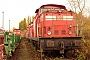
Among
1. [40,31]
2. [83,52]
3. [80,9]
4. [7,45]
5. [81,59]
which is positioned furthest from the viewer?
[80,9]

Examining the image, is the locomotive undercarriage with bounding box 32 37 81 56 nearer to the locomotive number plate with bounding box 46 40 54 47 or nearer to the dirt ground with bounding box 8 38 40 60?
the locomotive number plate with bounding box 46 40 54 47

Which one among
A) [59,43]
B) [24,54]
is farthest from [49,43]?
[24,54]

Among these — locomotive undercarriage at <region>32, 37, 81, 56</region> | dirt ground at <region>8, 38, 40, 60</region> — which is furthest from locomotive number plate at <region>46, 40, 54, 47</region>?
dirt ground at <region>8, 38, 40, 60</region>

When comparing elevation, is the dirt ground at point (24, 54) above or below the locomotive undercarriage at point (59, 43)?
below

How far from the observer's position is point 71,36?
10.5 m

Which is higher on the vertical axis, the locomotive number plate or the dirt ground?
the locomotive number plate

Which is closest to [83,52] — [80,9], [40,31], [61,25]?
[61,25]

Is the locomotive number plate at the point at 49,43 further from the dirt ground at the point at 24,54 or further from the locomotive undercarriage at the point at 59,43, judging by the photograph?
the dirt ground at the point at 24,54

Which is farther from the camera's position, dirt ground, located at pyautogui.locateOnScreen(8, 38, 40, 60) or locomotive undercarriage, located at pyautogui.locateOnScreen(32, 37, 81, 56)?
dirt ground, located at pyautogui.locateOnScreen(8, 38, 40, 60)

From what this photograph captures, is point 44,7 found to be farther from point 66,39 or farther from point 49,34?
point 66,39

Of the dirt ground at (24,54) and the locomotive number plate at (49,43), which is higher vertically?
the locomotive number plate at (49,43)

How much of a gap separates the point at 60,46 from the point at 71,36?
1041 millimetres

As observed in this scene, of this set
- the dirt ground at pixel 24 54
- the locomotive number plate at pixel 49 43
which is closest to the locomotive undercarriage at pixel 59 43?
the locomotive number plate at pixel 49 43

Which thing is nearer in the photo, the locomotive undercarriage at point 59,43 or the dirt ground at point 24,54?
the locomotive undercarriage at point 59,43
